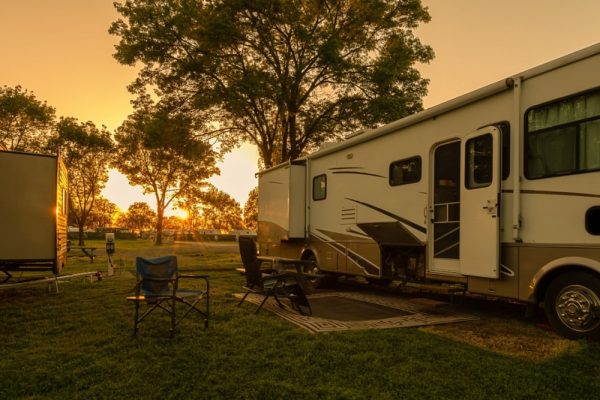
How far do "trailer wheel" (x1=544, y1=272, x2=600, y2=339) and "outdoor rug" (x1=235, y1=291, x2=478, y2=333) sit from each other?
1329 mm

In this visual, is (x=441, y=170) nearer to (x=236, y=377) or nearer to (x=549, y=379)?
(x=549, y=379)

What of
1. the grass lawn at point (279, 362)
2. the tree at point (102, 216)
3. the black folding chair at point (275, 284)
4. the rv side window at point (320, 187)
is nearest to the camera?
the grass lawn at point (279, 362)

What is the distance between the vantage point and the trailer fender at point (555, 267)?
4.88 metres

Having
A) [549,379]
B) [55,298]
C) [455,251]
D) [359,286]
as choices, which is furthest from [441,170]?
[55,298]

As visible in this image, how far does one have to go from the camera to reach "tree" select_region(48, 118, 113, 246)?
92.8 feet

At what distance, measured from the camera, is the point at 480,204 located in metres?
6.07

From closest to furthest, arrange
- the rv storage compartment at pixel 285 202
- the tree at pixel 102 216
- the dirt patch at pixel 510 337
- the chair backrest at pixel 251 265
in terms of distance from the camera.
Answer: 1. the dirt patch at pixel 510 337
2. the chair backrest at pixel 251 265
3. the rv storage compartment at pixel 285 202
4. the tree at pixel 102 216

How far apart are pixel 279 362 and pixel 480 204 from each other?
3.40 metres

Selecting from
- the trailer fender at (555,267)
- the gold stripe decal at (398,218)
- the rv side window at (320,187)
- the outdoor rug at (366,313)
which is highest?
the rv side window at (320,187)

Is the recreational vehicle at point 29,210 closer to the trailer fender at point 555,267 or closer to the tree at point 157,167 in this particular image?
the trailer fender at point 555,267

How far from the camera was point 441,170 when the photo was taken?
280 inches

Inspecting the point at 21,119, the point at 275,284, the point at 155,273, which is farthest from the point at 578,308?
the point at 21,119

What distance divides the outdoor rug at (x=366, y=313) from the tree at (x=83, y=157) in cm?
2441

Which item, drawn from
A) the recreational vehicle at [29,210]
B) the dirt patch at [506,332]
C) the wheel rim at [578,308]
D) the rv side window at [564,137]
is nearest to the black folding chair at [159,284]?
the dirt patch at [506,332]
